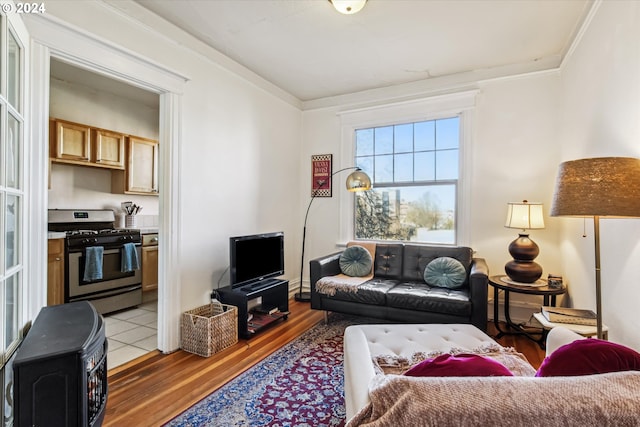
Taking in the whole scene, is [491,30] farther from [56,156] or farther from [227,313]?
[56,156]

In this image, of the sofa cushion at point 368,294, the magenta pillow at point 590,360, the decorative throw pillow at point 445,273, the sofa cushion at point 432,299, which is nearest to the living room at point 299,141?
the decorative throw pillow at point 445,273

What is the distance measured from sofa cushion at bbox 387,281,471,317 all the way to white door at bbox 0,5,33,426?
253cm

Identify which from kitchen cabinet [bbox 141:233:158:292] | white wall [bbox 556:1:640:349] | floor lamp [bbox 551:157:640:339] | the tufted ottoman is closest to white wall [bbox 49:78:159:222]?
kitchen cabinet [bbox 141:233:158:292]

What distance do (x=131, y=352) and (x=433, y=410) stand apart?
2.77 meters

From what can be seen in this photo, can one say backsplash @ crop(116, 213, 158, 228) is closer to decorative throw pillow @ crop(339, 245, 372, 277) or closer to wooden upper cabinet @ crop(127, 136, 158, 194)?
wooden upper cabinet @ crop(127, 136, 158, 194)

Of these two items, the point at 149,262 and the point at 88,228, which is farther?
the point at 149,262

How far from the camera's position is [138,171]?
428cm

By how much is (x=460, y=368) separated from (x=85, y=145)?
438 centimetres

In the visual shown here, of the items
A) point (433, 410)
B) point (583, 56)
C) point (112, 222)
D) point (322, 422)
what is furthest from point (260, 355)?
point (583, 56)

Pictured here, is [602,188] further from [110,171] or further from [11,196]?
[110,171]

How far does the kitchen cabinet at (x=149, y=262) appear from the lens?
4.03 meters

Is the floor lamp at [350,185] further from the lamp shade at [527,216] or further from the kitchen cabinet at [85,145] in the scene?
the kitchen cabinet at [85,145]

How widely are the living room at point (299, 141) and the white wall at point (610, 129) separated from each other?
13mm

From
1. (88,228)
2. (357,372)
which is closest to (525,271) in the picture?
(357,372)
